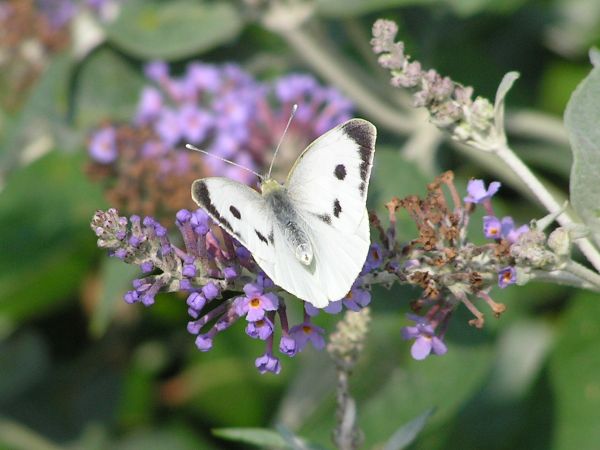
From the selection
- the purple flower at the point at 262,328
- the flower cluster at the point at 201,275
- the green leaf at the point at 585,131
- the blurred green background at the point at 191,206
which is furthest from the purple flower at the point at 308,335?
the blurred green background at the point at 191,206

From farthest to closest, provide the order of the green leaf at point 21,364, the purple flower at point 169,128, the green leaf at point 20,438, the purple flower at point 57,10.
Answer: the purple flower at point 57,10, the green leaf at point 21,364, the green leaf at point 20,438, the purple flower at point 169,128

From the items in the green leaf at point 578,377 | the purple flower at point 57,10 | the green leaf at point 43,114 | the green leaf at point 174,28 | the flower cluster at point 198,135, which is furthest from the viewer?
the purple flower at point 57,10

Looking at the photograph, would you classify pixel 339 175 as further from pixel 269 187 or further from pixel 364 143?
pixel 269 187

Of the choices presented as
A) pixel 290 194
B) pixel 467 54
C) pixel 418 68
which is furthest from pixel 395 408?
pixel 467 54

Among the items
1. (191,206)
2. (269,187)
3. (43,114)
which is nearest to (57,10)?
(43,114)

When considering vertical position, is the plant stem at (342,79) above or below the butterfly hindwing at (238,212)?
below

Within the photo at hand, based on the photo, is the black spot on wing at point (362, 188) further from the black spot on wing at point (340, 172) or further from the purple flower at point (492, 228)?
the purple flower at point (492, 228)

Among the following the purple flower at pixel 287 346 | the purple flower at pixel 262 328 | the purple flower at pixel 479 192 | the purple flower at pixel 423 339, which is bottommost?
the purple flower at pixel 423 339

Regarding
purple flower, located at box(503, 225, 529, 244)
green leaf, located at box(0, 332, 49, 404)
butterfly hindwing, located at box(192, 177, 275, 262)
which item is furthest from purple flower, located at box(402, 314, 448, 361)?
green leaf, located at box(0, 332, 49, 404)
